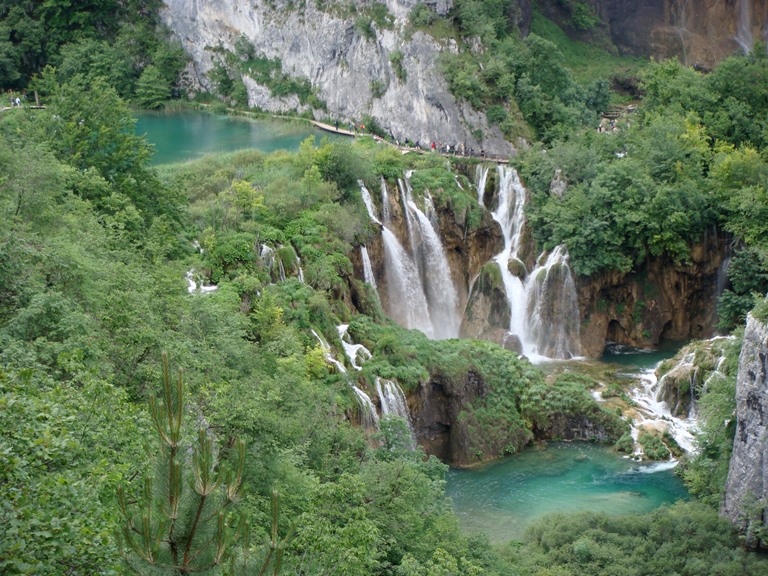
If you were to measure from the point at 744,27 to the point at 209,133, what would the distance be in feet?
105

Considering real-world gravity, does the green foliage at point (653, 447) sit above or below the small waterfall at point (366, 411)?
below

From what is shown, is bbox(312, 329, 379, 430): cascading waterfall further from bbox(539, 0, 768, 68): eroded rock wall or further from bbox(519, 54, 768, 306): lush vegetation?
bbox(539, 0, 768, 68): eroded rock wall

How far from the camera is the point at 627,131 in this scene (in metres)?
40.5

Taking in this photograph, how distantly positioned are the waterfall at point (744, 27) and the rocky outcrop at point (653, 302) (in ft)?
84.9

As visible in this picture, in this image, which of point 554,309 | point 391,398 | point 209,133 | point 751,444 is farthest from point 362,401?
point 209,133

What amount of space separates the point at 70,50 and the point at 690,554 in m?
49.2

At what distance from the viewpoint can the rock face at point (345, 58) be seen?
45531 mm

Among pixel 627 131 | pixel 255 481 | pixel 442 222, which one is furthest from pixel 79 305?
pixel 627 131

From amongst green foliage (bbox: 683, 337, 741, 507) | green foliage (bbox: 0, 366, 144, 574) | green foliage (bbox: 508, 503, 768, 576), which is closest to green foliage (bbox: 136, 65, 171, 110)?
green foliage (bbox: 683, 337, 741, 507)

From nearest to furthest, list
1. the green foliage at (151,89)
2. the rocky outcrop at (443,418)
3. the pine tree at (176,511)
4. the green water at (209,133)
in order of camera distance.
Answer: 1. the pine tree at (176,511)
2. the rocky outcrop at (443,418)
3. the green water at (209,133)
4. the green foliage at (151,89)

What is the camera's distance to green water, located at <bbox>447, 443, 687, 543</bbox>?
23.6 m

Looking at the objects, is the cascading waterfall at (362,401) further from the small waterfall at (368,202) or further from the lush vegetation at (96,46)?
the lush vegetation at (96,46)

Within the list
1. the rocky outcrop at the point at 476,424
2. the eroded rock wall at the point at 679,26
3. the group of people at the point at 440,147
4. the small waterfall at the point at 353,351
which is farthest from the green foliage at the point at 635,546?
the eroded rock wall at the point at 679,26

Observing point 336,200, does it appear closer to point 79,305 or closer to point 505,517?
point 505,517
